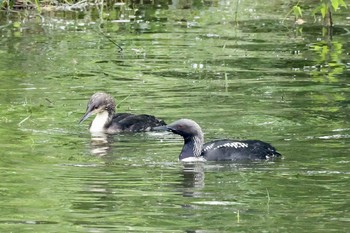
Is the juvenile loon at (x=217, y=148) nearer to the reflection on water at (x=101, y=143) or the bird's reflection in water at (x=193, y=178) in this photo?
the bird's reflection in water at (x=193, y=178)

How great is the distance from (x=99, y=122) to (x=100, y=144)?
53.1 inches

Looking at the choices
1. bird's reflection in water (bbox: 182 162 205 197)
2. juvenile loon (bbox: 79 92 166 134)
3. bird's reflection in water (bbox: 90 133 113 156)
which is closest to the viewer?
bird's reflection in water (bbox: 182 162 205 197)

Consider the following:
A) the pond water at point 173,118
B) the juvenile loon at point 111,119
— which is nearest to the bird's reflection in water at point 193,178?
the pond water at point 173,118

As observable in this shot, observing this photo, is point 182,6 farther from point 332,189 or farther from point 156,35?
point 332,189

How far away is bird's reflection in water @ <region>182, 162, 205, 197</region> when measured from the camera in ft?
37.1

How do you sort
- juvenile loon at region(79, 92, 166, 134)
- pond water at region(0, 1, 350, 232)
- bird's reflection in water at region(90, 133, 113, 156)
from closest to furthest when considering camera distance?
pond water at region(0, 1, 350, 232) < bird's reflection in water at region(90, 133, 113, 156) < juvenile loon at region(79, 92, 166, 134)

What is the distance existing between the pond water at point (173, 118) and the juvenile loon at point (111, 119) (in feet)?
0.57

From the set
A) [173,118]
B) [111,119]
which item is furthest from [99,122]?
[173,118]

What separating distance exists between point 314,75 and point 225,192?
882cm

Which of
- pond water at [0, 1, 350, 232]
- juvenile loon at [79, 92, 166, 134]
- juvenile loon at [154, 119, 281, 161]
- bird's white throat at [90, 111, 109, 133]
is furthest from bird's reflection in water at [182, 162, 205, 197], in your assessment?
bird's white throat at [90, 111, 109, 133]

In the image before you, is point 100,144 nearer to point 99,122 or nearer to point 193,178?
point 99,122

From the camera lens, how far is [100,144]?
14.8 metres

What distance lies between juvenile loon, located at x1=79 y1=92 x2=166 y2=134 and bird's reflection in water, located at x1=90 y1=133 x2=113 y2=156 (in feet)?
0.95

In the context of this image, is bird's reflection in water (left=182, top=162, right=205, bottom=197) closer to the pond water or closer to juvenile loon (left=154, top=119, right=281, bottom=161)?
the pond water
